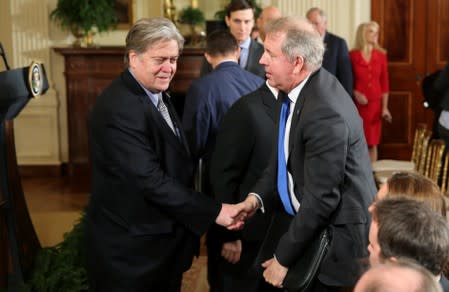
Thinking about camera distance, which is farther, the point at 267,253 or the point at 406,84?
the point at 406,84

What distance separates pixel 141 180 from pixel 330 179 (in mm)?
759

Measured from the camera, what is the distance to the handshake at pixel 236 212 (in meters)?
3.58

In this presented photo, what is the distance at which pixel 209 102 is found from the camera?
4.62 metres

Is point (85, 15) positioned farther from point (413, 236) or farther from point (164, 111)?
point (413, 236)

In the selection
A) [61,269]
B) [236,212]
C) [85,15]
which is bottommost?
[61,269]

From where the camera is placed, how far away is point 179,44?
3.48 metres

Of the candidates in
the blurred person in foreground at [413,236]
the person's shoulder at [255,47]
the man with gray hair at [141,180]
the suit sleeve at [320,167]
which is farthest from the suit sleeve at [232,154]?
the person's shoulder at [255,47]

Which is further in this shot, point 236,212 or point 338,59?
point 338,59

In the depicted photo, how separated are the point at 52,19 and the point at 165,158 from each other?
716 centimetres

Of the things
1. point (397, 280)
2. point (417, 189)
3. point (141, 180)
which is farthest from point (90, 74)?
point (397, 280)

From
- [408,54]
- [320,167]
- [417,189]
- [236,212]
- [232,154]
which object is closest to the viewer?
[417,189]

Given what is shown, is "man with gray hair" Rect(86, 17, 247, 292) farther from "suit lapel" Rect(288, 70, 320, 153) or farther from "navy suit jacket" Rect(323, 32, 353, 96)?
"navy suit jacket" Rect(323, 32, 353, 96)

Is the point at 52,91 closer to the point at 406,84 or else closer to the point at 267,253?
the point at 406,84

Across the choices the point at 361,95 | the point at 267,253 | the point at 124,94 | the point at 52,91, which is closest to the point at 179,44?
the point at 124,94
